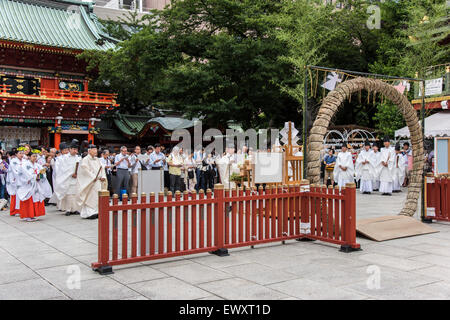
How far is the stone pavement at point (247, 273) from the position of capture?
14.1ft

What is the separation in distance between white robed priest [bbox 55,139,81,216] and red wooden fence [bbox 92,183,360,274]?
4.71 m

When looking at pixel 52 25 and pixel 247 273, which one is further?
pixel 52 25

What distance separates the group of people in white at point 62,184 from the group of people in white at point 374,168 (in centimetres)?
852

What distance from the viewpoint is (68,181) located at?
1090cm

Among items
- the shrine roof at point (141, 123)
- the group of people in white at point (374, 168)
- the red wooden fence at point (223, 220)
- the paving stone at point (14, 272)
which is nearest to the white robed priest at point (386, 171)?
the group of people in white at point (374, 168)

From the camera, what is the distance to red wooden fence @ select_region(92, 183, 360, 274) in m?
5.22

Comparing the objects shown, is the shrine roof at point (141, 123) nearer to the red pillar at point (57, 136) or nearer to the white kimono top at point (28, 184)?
the red pillar at point (57, 136)

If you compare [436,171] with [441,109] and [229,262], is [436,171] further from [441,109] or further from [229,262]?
[441,109]

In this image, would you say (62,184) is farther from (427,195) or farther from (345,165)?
(345,165)

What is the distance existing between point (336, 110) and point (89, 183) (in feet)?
19.9

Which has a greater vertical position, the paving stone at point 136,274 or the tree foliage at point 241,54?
the tree foliage at point 241,54

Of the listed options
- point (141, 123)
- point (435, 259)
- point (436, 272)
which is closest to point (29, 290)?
point (436, 272)

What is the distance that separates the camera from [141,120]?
26375mm

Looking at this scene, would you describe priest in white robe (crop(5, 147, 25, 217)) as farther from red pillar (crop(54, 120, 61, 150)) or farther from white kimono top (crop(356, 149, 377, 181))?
white kimono top (crop(356, 149, 377, 181))
